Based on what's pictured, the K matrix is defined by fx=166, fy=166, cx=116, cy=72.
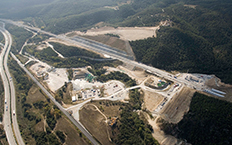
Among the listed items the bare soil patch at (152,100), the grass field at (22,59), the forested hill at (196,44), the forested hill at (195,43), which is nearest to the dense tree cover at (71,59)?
the grass field at (22,59)

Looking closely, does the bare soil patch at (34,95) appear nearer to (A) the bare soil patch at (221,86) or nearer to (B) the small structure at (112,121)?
(B) the small structure at (112,121)

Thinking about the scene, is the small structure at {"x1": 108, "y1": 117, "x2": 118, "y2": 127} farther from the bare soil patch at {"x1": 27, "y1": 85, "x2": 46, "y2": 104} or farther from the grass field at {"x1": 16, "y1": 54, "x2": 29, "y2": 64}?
the grass field at {"x1": 16, "y1": 54, "x2": 29, "y2": 64}

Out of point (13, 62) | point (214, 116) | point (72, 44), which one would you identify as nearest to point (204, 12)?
point (214, 116)

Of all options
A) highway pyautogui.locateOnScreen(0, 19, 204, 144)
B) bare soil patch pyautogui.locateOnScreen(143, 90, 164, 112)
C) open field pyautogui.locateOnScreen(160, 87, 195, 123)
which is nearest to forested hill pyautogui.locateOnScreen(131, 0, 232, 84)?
highway pyautogui.locateOnScreen(0, 19, 204, 144)

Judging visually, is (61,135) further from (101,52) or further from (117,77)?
(101,52)

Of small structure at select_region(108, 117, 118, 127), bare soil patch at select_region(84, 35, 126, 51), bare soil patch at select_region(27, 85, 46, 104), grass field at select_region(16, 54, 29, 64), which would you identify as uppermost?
grass field at select_region(16, 54, 29, 64)

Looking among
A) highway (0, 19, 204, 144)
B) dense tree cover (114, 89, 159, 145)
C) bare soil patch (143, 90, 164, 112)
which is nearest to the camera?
dense tree cover (114, 89, 159, 145)
